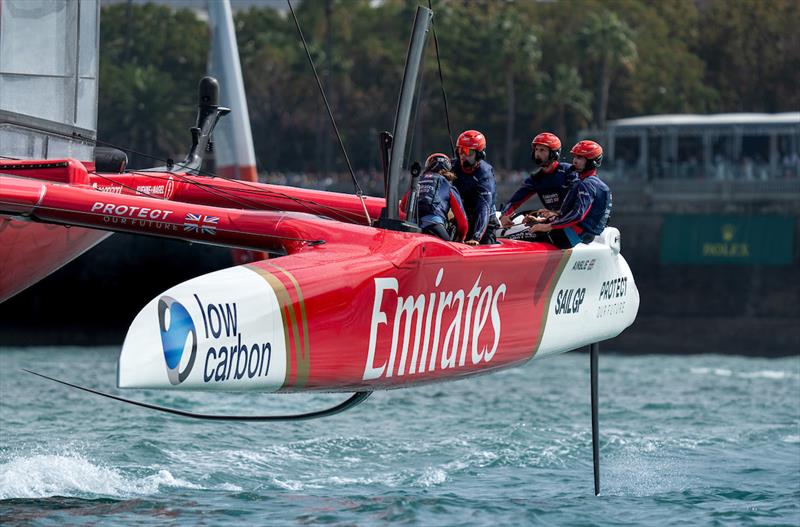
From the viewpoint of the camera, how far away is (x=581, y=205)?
9648mm

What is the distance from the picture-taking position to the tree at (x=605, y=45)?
48406mm

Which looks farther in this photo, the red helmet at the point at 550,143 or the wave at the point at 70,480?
the red helmet at the point at 550,143

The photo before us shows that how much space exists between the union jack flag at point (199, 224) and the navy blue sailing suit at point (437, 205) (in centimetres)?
A: 131

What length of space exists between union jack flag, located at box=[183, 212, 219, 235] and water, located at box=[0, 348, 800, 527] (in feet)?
5.44

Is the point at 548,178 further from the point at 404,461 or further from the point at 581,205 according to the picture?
the point at 404,461

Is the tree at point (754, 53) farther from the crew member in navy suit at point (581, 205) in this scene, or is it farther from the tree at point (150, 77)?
the crew member in navy suit at point (581, 205)

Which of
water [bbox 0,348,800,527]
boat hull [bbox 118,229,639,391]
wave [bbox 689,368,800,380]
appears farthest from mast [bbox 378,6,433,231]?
wave [bbox 689,368,800,380]

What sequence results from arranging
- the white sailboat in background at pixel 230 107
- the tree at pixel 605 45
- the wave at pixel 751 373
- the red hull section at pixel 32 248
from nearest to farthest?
the red hull section at pixel 32 248 → the white sailboat in background at pixel 230 107 → the wave at pixel 751 373 → the tree at pixel 605 45

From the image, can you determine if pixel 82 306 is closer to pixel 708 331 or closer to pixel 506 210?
pixel 708 331

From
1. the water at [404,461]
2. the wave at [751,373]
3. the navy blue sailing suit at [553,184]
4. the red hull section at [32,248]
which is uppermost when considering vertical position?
the navy blue sailing suit at [553,184]

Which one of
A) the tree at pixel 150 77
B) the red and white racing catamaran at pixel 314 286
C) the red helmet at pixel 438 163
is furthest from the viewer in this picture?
the tree at pixel 150 77

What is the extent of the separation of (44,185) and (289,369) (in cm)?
197

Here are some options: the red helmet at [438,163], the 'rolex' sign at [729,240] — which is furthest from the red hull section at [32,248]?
the 'rolex' sign at [729,240]

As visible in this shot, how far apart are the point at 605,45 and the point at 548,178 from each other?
130 ft
